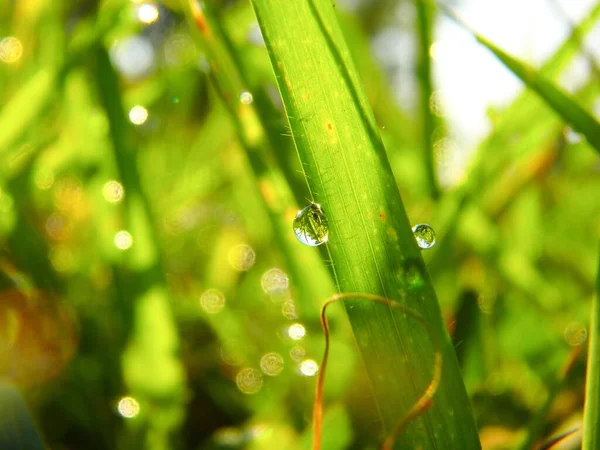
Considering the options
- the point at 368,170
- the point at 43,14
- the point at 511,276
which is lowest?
the point at 511,276

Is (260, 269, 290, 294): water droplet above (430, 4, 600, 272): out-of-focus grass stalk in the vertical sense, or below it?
below

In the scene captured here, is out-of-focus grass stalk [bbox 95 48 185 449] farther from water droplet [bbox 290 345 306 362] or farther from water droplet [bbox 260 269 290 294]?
water droplet [bbox 260 269 290 294]

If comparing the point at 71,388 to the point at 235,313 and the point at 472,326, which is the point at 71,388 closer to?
the point at 235,313

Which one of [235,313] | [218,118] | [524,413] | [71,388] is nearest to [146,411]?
[71,388]

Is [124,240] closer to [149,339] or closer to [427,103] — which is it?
[149,339]

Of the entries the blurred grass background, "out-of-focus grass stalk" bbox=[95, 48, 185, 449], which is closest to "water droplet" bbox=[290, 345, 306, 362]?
the blurred grass background

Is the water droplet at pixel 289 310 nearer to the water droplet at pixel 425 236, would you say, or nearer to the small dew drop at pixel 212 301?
the small dew drop at pixel 212 301
